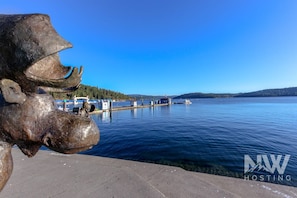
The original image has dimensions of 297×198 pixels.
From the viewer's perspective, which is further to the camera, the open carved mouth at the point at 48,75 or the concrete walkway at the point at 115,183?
the concrete walkway at the point at 115,183

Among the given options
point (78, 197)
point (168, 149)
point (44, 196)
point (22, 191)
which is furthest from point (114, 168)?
point (168, 149)

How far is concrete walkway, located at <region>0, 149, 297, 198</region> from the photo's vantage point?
130 inches

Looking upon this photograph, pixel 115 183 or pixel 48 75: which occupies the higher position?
pixel 48 75

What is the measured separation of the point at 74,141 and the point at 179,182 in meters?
3.60

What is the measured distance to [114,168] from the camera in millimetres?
4457

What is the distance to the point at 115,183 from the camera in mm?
3639

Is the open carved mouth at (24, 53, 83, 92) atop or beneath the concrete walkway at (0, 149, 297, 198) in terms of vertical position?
atop

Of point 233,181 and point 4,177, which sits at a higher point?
point 4,177

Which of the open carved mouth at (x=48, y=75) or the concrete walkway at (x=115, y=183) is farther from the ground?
the open carved mouth at (x=48, y=75)

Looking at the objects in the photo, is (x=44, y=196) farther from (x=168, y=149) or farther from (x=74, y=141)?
(x=168, y=149)

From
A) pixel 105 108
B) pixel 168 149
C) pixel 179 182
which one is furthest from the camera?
pixel 105 108

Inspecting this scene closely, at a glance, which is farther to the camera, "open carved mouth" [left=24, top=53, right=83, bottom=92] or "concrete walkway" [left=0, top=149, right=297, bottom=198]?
"concrete walkway" [left=0, top=149, right=297, bottom=198]

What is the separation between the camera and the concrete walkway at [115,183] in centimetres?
330

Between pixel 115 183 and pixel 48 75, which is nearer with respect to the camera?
pixel 48 75
